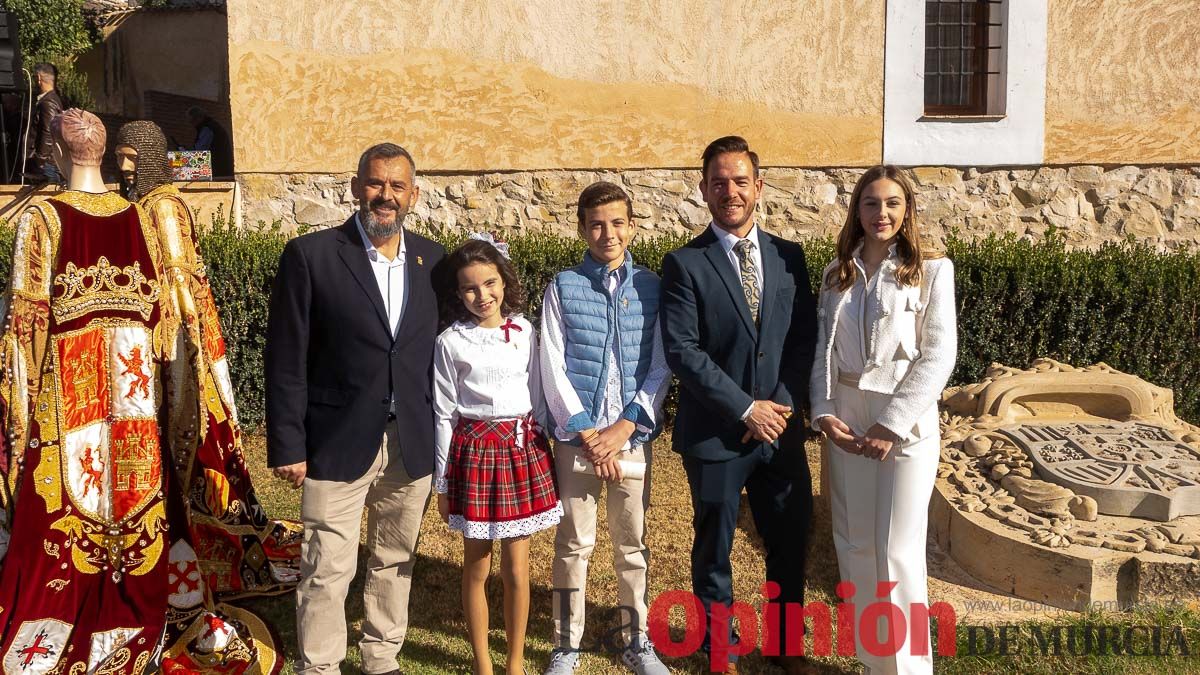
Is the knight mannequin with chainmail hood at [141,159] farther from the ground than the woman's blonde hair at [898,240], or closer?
farther from the ground

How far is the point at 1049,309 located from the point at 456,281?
15.6 ft

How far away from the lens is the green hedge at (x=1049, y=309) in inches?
262

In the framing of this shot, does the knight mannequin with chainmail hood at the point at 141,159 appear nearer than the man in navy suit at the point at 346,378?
No

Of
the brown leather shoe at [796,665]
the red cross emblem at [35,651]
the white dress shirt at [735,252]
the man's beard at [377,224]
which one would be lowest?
the brown leather shoe at [796,665]

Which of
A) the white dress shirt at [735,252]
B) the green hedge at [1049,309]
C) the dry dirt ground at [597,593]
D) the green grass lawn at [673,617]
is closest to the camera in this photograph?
the white dress shirt at [735,252]

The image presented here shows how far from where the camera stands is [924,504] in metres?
3.35

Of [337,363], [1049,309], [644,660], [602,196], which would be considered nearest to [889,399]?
[602,196]

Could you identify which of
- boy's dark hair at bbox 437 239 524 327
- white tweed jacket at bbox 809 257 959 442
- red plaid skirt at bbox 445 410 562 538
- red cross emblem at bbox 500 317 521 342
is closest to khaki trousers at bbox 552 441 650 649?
red plaid skirt at bbox 445 410 562 538

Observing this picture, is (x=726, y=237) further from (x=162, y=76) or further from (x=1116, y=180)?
(x=162, y=76)

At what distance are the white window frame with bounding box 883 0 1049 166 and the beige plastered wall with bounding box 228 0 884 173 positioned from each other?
183mm

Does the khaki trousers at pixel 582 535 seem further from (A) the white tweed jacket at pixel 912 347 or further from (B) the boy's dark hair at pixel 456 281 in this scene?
(A) the white tweed jacket at pixel 912 347

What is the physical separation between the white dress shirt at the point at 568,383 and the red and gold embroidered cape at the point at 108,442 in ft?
4.52

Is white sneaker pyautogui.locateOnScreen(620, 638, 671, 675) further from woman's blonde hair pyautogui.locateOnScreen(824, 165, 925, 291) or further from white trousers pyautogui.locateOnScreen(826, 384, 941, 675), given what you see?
woman's blonde hair pyautogui.locateOnScreen(824, 165, 925, 291)

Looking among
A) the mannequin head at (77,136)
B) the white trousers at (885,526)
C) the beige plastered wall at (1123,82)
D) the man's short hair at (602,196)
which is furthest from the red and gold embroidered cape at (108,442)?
the beige plastered wall at (1123,82)
